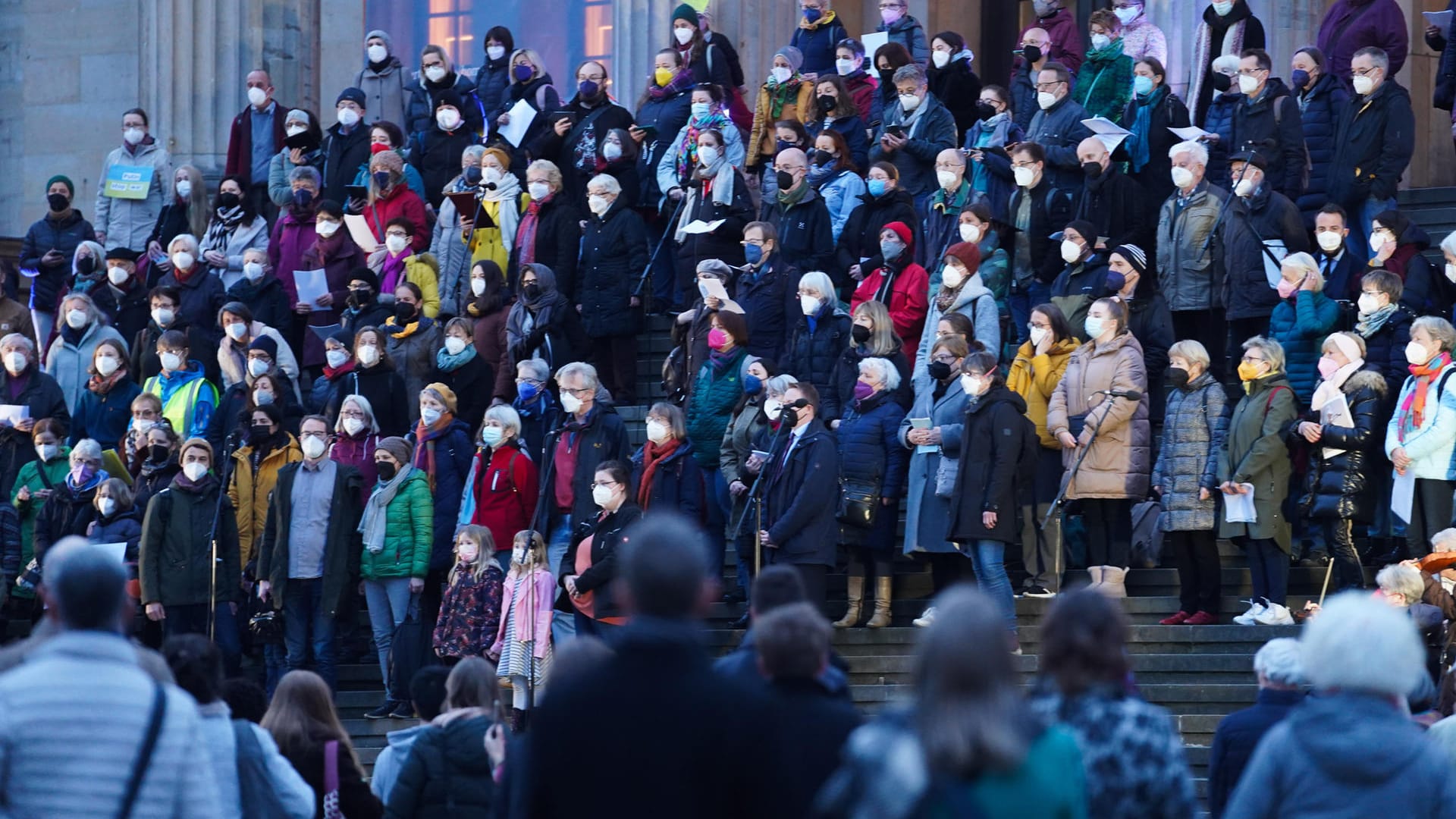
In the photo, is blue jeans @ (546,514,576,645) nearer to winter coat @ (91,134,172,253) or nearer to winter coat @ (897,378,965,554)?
winter coat @ (897,378,965,554)

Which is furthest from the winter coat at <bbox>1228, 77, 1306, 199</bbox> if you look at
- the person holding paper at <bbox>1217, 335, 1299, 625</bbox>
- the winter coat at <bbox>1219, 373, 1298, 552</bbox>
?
the winter coat at <bbox>1219, 373, 1298, 552</bbox>

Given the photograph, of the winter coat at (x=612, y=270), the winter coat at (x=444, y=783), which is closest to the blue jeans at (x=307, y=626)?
the winter coat at (x=612, y=270)

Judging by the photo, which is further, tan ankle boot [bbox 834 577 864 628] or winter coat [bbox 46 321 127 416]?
winter coat [bbox 46 321 127 416]

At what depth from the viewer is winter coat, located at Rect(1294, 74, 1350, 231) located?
1616 cm

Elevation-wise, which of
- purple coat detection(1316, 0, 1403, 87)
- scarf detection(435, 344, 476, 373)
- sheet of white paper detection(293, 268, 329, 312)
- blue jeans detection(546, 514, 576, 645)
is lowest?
blue jeans detection(546, 514, 576, 645)

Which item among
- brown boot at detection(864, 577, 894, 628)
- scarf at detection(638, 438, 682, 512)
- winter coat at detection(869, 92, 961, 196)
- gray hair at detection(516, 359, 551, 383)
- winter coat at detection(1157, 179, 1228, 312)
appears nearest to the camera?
brown boot at detection(864, 577, 894, 628)

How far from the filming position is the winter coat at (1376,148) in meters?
15.6

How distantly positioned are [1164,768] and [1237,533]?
7.46 m

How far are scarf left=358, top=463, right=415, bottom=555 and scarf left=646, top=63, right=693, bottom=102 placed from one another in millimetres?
5105

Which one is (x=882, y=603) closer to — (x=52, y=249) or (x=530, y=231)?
(x=530, y=231)

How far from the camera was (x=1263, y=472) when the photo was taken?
1338cm

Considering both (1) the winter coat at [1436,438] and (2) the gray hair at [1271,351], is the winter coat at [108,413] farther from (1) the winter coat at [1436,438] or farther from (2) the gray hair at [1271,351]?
(1) the winter coat at [1436,438]

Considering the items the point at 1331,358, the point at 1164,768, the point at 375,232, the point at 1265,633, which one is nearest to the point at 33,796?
the point at 1164,768

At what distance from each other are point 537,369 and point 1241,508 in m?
5.05
